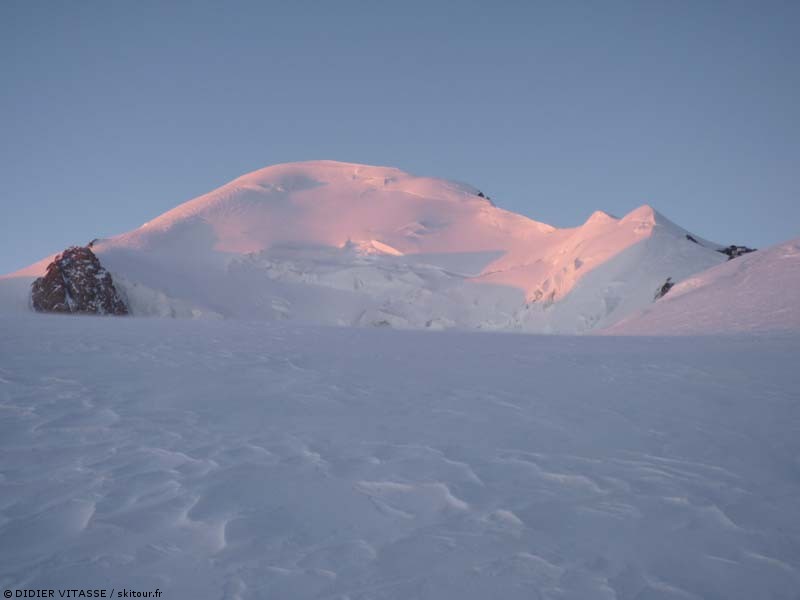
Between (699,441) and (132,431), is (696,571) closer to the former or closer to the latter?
(699,441)

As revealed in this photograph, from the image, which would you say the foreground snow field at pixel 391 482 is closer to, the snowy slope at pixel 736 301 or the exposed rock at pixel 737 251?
the snowy slope at pixel 736 301

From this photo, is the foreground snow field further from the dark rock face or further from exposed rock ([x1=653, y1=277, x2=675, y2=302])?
the dark rock face

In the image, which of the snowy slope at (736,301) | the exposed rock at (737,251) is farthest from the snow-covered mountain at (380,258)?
the snowy slope at (736,301)

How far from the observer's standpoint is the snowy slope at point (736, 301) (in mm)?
9906

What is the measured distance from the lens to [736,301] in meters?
11.1

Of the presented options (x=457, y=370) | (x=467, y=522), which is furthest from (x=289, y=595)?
(x=457, y=370)

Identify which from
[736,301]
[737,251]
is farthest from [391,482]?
[737,251]

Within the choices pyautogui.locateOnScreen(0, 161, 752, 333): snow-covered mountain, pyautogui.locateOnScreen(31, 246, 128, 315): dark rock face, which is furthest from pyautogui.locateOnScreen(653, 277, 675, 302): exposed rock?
pyautogui.locateOnScreen(31, 246, 128, 315): dark rock face

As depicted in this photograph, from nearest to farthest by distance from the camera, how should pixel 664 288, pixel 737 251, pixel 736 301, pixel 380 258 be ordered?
pixel 736 301 → pixel 664 288 → pixel 737 251 → pixel 380 258

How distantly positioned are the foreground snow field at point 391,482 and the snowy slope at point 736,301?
4.73 metres

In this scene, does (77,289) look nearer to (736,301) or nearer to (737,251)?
(736,301)

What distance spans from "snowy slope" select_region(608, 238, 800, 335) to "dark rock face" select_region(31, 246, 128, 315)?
17795 mm

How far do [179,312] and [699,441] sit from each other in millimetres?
23152

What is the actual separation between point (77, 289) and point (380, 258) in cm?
1515
